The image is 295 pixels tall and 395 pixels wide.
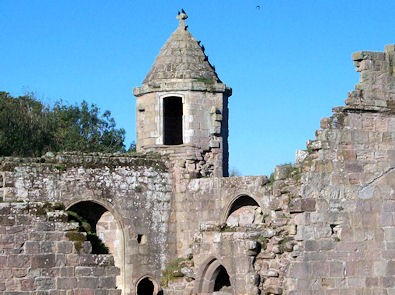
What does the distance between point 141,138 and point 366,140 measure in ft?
37.5

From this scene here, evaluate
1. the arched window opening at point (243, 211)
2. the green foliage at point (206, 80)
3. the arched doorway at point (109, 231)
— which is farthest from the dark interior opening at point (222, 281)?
the green foliage at point (206, 80)

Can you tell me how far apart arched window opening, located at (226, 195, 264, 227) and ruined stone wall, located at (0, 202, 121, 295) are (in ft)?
34.8

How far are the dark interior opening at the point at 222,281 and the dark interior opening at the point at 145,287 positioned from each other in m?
7.88

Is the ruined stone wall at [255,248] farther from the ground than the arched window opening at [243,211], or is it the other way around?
the arched window opening at [243,211]

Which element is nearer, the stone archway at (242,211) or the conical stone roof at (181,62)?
the stone archway at (242,211)

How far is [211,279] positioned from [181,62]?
33.9ft

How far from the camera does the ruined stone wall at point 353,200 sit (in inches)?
798

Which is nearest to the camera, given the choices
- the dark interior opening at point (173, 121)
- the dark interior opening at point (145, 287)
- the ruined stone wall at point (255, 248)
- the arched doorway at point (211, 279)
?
the ruined stone wall at point (255, 248)

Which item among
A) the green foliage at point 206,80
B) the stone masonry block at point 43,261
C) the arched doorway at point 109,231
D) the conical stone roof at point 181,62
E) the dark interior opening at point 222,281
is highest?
the conical stone roof at point 181,62

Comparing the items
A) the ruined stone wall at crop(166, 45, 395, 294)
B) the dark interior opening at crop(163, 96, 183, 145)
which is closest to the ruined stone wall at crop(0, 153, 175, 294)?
the dark interior opening at crop(163, 96, 183, 145)

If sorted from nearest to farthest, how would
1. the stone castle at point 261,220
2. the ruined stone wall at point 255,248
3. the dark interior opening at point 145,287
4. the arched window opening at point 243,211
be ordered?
the stone castle at point 261,220
the ruined stone wall at point 255,248
the arched window opening at point 243,211
the dark interior opening at point 145,287

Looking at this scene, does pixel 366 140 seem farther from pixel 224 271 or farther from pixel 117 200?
pixel 117 200

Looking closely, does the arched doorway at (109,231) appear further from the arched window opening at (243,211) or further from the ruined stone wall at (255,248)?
the ruined stone wall at (255,248)

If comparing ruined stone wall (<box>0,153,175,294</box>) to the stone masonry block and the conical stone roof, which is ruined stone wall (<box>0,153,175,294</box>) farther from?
the stone masonry block
